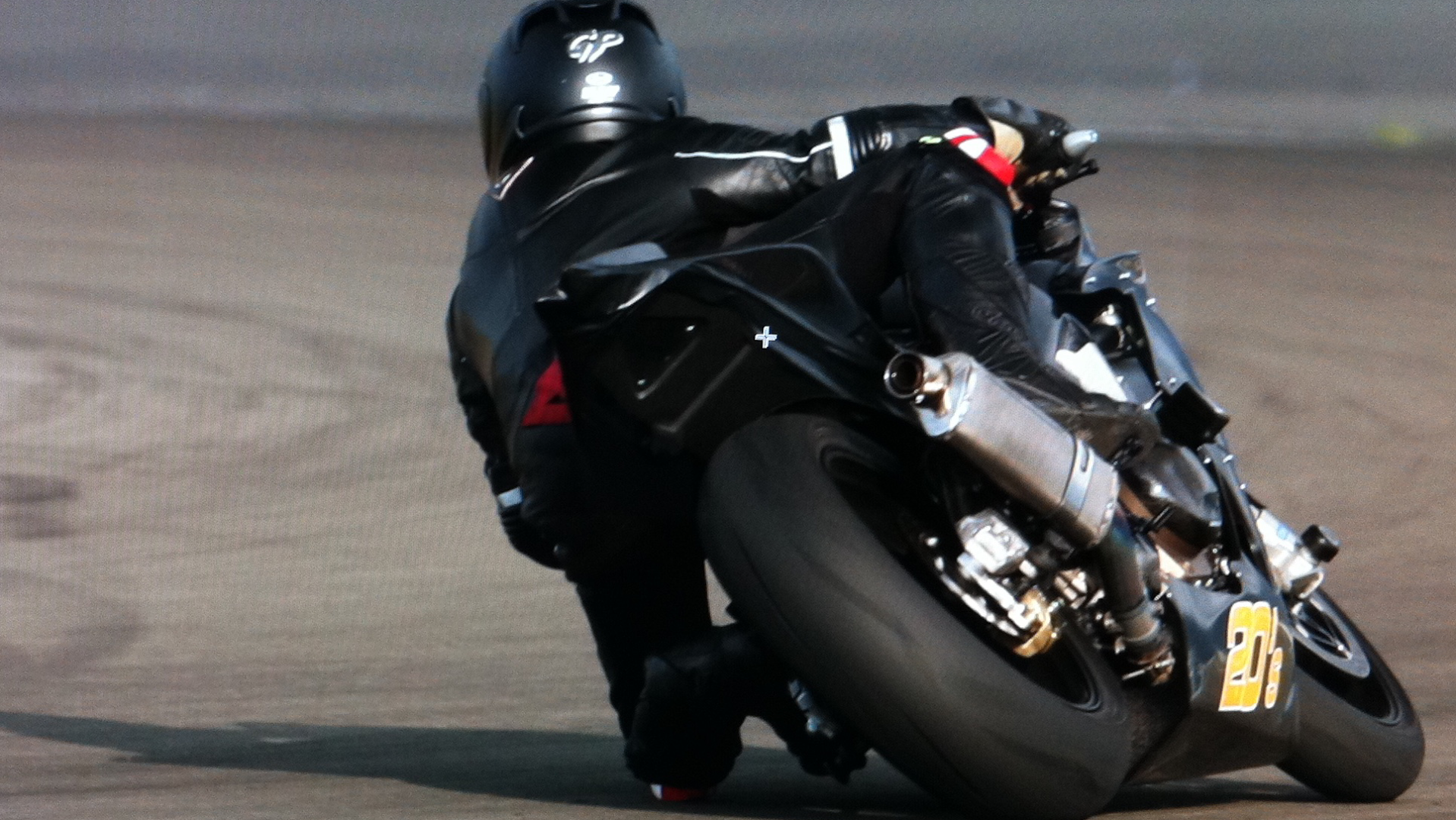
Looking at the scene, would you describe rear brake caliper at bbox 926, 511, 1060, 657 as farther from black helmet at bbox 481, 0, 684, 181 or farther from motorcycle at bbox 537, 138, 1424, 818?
black helmet at bbox 481, 0, 684, 181

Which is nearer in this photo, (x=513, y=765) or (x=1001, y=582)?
(x=1001, y=582)

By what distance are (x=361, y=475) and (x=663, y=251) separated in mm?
4647

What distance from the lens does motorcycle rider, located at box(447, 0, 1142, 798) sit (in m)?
3.43

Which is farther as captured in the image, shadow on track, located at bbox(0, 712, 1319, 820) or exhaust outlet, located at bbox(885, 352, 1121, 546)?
shadow on track, located at bbox(0, 712, 1319, 820)

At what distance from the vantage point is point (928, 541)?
322cm

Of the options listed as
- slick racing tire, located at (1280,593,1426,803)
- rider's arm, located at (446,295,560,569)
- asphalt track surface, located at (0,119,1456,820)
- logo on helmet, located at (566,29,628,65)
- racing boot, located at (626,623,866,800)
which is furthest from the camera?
asphalt track surface, located at (0,119,1456,820)

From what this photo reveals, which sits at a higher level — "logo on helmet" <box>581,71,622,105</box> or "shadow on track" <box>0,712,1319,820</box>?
"logo on helmet" <box>581,71,622,105</box>

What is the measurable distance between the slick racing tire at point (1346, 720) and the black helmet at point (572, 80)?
1.45 meters

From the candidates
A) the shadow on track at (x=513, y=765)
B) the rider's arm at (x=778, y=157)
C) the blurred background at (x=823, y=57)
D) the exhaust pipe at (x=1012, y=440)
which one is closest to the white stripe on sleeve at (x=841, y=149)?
the rider's arm at (x=778, y=157)

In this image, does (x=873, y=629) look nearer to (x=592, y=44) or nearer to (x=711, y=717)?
(x=711, y=717)

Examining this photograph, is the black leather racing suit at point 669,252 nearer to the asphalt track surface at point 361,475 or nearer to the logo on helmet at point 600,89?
the logo on helmet at point 600,89

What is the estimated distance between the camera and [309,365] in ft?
31.3

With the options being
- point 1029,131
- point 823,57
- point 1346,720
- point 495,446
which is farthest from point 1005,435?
point 823,57

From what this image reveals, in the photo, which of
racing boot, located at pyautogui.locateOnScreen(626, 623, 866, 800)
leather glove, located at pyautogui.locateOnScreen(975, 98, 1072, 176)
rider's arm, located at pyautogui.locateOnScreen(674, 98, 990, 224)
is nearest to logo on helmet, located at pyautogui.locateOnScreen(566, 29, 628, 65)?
rider's arm, located at pyautogui.locateOnScreen(674, 98, 990, 224)
